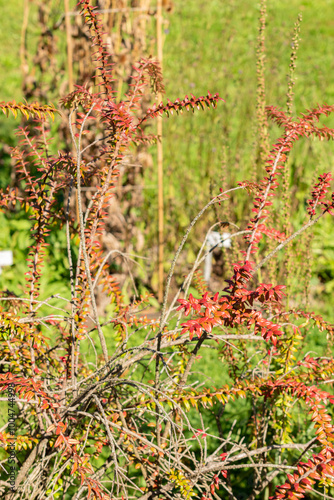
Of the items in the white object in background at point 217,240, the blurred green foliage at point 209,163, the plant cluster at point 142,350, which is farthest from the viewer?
the blurred green foliage at point 209,163

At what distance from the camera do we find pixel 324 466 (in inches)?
47.4

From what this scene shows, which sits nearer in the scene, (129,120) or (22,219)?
(129,120)

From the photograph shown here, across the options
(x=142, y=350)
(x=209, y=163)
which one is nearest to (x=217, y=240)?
(x=142, y=350)

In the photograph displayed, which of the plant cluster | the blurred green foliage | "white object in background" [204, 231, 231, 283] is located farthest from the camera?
the blurred green foliage

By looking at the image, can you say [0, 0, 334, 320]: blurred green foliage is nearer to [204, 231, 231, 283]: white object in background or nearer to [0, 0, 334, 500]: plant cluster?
[204, 231, 231, 283]: white object in background

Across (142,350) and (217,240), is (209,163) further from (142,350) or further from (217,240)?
(142,350)

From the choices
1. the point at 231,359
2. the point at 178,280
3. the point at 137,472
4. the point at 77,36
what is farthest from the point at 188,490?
the point at 77,36

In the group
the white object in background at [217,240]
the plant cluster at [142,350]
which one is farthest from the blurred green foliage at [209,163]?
the plant cluster at [142,350]

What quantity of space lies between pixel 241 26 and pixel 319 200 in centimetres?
873

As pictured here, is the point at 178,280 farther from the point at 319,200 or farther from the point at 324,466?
the point at 324,466

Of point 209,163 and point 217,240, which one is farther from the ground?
point 209,163

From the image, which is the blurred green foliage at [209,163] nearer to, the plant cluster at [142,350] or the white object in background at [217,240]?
the white object in background at [217,240]

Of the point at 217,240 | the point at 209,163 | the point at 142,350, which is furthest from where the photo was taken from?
the point at 209,163

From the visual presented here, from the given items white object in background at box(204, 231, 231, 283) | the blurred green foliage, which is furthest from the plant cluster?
the blurred green foliage
